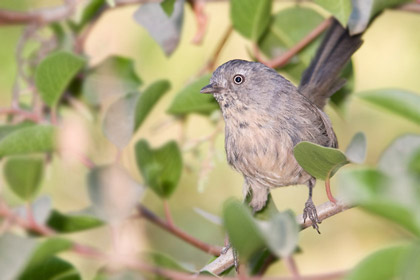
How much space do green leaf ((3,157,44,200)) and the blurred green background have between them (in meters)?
1.54

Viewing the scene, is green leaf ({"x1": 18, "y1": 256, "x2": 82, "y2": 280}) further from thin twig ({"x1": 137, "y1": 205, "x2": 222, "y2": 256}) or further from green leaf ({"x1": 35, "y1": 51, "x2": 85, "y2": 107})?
green leaf ({"x1": 35, "y1": 51, "x2": 85, "y2": 107})

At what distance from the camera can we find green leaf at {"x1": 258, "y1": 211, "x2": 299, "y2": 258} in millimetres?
1534

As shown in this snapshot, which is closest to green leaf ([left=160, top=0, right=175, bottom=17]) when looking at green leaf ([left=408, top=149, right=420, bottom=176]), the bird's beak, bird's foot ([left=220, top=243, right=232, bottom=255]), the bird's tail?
the bird's beak

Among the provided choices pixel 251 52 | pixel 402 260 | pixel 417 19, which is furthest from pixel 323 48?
pixel 417 19

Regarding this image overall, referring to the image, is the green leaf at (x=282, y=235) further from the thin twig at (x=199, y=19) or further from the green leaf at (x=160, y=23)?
the thin twig at (x=199, y=19)

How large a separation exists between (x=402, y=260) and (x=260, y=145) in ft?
5.71

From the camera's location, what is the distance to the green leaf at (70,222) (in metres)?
2.59

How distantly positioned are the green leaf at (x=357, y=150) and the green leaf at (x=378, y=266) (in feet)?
1.47

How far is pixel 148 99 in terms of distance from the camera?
9.25 ft

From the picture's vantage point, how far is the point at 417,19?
5164 millimetres

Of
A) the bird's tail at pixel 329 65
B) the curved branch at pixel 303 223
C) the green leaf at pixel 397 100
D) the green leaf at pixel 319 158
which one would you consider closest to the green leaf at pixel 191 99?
the bird's tail at pixel 329 65

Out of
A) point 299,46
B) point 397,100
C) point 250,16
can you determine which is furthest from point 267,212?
point 397,100

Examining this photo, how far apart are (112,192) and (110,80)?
0.85 meters

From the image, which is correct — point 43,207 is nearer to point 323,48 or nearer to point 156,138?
point 323,48
